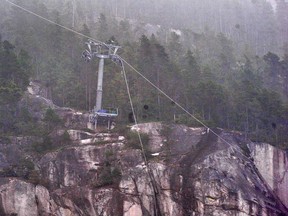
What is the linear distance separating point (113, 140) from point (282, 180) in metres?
11.8

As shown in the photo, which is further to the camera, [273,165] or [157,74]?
[157,74]

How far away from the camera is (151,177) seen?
26.8 meters

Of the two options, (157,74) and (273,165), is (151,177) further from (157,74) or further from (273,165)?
(157,74)

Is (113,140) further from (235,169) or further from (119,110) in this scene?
(235,169)

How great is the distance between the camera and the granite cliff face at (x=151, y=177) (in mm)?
25609

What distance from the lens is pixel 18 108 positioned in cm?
3253

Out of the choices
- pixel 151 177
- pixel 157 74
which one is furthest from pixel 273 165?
pixel 157 74

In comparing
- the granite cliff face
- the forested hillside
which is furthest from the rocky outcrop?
the forested hillside

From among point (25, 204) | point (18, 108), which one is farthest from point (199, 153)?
point (18, 108)

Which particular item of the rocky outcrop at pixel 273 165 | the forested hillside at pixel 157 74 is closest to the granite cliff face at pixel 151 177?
the rocky outcrop at pixel 273 165

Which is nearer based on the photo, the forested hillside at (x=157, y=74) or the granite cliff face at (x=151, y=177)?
the granite cliff face at (x=151, y=177)

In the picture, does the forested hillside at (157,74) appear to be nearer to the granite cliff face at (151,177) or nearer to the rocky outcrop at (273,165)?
the rocky outcrop at (273,165)

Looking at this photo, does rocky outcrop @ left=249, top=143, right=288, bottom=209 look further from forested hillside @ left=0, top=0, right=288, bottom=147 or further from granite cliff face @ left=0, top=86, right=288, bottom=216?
forested hillside @ left=0, top=0, right=288, bottom=147

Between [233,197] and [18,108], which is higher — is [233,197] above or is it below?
below
